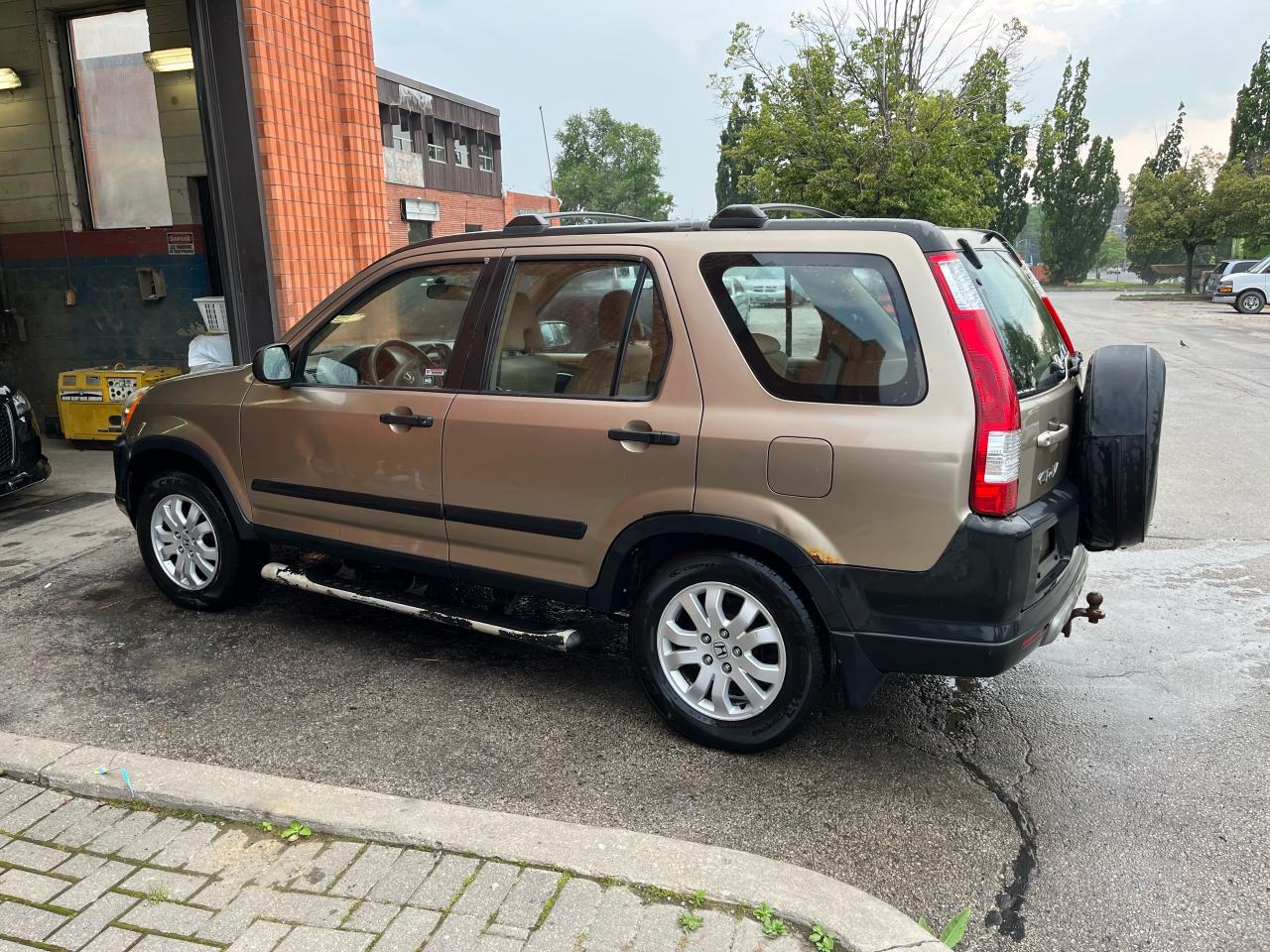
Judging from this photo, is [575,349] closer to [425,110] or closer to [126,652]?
[126,652]

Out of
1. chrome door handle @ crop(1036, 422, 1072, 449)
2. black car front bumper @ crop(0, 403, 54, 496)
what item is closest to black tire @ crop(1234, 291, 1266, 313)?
chrome door handle @ crop(1036, 422, 1072, 449)

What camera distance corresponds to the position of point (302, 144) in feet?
27.2

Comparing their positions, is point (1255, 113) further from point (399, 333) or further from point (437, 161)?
point (399, 333)

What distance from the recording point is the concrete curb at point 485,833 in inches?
99.2

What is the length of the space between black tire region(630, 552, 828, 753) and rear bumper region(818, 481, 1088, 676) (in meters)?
0.13

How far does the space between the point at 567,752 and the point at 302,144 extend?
6747 millimetres

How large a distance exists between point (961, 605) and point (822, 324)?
40.2 inches

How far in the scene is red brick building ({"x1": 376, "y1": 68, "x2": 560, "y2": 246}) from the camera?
40.8 m

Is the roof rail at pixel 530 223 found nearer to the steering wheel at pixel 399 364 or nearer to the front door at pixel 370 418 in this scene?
the front door at pixel 370 418

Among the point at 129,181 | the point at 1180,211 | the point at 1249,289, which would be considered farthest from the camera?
the point at 1180,211

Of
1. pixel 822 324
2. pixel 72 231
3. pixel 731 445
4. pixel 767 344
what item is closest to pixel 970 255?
pixel 822 324

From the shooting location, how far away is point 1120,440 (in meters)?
3.30

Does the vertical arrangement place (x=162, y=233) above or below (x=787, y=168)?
below

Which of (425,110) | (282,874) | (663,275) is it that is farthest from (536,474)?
(425,110)
